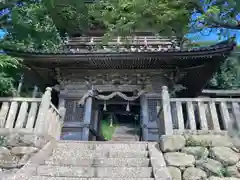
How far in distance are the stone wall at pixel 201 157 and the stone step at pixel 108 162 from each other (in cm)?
53

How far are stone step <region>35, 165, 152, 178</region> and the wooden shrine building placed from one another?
353cm

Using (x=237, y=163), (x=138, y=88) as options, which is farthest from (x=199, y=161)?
(x=138, y=88)

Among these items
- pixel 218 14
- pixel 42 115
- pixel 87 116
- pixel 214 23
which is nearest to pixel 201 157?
pixel 214 23

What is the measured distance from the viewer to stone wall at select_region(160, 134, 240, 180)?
4.14m

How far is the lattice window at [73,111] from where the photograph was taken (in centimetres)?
827

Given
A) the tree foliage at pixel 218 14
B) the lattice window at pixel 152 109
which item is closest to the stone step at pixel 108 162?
the tree foliage at pixel 218 14

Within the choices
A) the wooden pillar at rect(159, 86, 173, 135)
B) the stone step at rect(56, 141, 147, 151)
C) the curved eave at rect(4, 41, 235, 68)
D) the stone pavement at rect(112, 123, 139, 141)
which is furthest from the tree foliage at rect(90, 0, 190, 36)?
the stone pavement at rect(112, 123, 139, 141)

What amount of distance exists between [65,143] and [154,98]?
164 inches

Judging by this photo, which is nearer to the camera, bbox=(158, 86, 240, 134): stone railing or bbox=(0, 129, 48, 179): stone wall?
bbox=(0, 129, 48, 179): stone wall

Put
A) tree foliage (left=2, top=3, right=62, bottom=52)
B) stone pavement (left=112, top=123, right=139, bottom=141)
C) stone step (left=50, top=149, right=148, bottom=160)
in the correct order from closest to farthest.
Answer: stone step (left=50, top=149, right=148, bottom=160) → tree foliage (left=2, top=3, right=62, bottom=52) → stone pavement (left=112, top=123, right=139, bottom=141)

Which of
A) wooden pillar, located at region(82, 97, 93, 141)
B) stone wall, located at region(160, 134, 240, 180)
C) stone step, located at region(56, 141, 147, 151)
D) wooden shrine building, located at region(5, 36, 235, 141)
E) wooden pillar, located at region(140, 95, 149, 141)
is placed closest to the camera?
stone wall, located at region(160, 134, 240, 180)

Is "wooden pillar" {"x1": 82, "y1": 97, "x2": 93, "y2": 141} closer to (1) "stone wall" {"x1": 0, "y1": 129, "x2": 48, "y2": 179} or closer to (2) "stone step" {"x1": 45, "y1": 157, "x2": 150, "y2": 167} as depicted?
(1) "stone wall" {"x1": 0, "y1": 129, "x2": 48, "y2": 179}

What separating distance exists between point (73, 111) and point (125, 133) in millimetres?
4332

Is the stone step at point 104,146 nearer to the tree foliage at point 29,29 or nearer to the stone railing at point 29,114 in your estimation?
the stone railing at point 29,114
